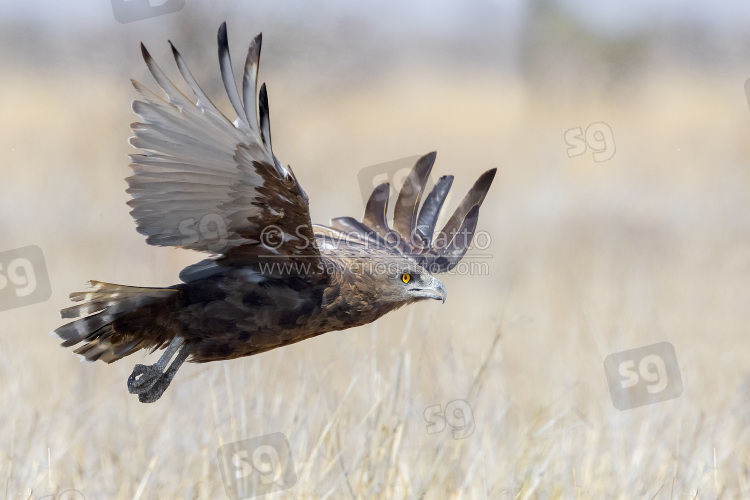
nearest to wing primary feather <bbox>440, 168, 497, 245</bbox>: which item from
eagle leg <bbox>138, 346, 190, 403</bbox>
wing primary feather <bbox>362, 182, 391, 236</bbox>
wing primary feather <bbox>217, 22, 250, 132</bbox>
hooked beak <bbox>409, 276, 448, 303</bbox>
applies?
wing primary feather <bbox>362, 182, 391, 236</bbox>

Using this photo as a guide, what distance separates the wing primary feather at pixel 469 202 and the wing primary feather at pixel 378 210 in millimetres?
454

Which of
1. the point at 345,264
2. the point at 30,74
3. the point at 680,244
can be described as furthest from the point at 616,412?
the point at 30,74

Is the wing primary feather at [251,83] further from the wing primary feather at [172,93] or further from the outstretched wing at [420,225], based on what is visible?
the outstretched wing at [420,225]

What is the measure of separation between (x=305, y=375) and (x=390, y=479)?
1042mm

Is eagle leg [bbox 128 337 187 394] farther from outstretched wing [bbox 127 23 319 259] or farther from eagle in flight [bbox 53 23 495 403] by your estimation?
outstretched wing [bbox 127 23 319 259]

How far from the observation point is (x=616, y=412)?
591 cm

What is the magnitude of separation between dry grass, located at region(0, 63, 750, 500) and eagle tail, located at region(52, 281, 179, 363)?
450mm

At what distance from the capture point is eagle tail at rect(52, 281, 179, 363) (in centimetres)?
417

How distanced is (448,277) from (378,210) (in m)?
4.64

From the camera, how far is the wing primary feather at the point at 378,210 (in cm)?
561

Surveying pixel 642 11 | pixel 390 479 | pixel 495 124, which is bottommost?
pixel 390 479

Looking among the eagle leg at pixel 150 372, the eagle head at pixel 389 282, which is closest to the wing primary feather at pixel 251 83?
the eagle head at pixel 389 282

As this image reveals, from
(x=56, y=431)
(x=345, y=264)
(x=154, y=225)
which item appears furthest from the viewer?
(x=56, y=431)

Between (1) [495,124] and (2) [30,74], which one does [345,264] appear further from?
(1) [495,124]
